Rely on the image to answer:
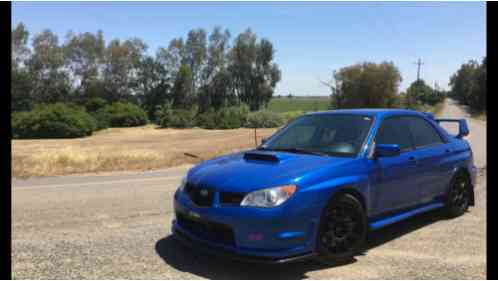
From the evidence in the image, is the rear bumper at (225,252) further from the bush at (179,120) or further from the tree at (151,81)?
the tree at (151,81)

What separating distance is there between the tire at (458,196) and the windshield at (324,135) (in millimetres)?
1884

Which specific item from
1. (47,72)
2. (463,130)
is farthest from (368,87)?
(463,130)

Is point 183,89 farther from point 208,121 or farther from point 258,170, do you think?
point 258,170

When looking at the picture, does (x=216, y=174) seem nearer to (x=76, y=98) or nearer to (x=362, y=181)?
(x=362, y=181)

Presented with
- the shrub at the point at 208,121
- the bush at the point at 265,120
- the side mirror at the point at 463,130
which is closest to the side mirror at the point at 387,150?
the side mirror at the point at 463,130

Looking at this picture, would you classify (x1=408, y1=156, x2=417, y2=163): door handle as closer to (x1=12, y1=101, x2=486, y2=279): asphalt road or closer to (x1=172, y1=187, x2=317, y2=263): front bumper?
(x1=12, y1=101, x2=486, y2=279): asphalt road

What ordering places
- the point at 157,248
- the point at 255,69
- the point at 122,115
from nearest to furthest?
the point at 157,248
the point at 122,115
the point at 255,69

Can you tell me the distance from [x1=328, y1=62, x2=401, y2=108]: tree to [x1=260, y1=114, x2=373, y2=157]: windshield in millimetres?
51183

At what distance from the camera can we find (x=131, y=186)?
9281mm

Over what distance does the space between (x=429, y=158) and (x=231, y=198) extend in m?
2.96

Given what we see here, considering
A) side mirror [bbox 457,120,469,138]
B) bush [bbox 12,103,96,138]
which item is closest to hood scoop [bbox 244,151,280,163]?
side mirror [bbox 457,120,469,138]

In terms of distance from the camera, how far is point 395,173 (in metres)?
5.06

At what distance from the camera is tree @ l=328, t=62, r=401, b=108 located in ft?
183

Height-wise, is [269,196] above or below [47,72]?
below
